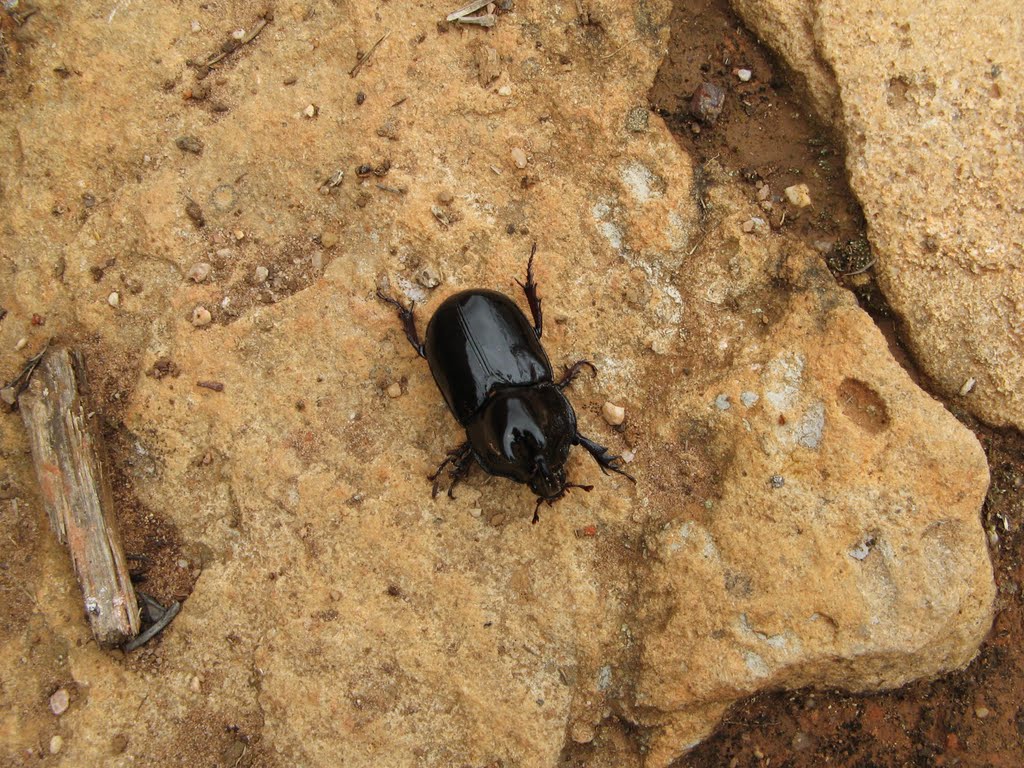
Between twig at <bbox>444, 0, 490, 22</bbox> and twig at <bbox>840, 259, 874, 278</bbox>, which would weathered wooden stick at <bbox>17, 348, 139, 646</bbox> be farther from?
twig at <bbox>840, 259, 874, 278</bbox>

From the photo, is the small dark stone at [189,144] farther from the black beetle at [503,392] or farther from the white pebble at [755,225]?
the white pebble at [755,225]

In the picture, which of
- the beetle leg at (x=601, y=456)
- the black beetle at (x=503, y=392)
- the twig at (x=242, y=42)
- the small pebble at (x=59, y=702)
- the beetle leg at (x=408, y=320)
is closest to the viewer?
the small pebble at (x=59, y=702)

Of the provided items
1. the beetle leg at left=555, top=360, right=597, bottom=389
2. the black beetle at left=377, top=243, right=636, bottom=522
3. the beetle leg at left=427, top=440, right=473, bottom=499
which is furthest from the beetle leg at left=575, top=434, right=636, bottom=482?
the beetle leg at left=427, top=440, right=473, bottom=499

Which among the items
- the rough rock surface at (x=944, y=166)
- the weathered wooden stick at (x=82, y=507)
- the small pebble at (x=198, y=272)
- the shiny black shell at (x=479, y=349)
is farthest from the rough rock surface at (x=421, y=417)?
the rough rock surface at (x=944, y=166)

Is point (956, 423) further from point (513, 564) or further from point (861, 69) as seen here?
point (513, 564)

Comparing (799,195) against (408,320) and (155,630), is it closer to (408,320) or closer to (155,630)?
(408,320)

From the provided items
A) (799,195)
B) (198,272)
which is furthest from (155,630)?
(799,195)

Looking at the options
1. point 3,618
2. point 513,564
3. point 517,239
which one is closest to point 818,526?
point 513,564
